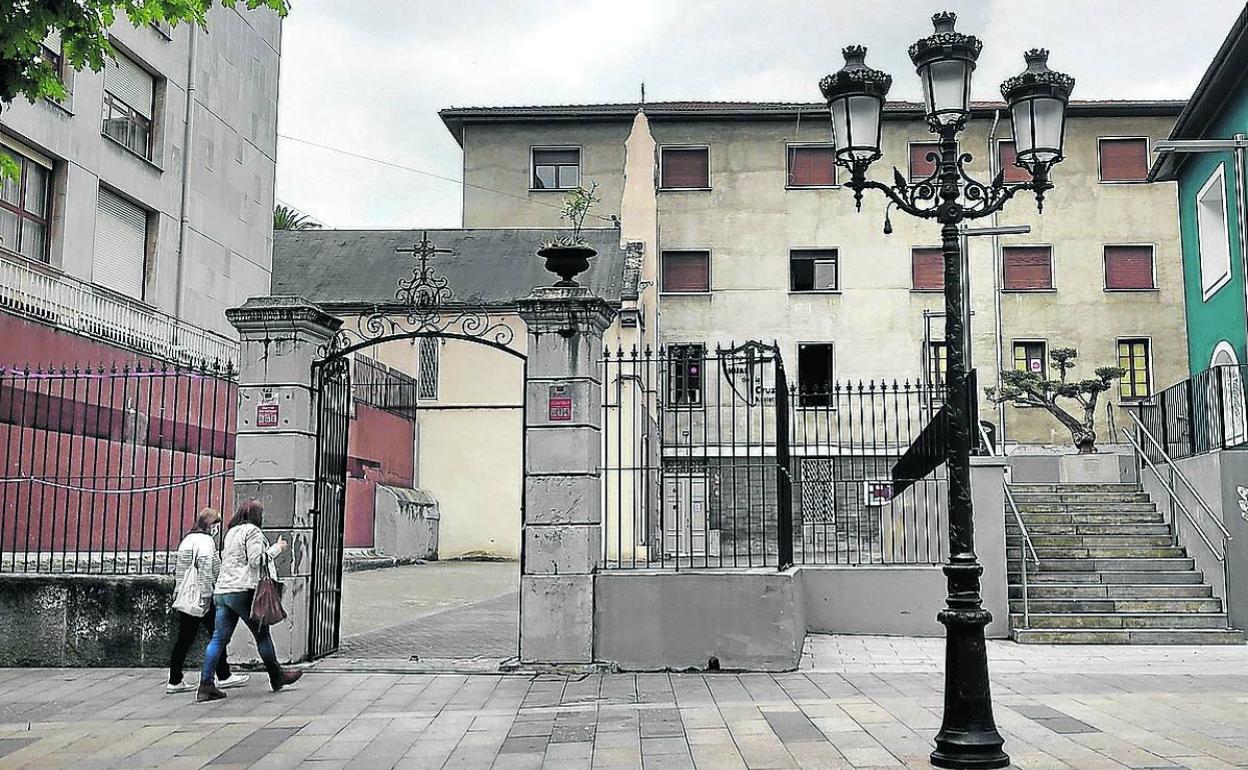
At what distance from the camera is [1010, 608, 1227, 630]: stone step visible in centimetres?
1367

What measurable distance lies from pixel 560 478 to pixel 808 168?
26048mm

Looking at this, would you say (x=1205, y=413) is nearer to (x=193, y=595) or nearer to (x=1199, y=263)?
(x=1199, y=263)

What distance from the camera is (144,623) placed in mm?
10867

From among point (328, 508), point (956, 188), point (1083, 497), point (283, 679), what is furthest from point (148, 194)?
point (956, 188)

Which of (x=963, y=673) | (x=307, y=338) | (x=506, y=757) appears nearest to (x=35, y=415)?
(x=307, y=338)

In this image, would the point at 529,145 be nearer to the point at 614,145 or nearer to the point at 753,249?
the point at 614,145

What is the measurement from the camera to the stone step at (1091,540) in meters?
15.6

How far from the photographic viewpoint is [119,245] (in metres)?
21.7

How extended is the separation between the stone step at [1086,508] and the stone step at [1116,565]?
173cm

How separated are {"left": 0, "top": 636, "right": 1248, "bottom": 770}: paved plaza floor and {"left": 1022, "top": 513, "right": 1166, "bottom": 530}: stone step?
5013 mm

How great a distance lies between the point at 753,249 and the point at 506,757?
28.4 m

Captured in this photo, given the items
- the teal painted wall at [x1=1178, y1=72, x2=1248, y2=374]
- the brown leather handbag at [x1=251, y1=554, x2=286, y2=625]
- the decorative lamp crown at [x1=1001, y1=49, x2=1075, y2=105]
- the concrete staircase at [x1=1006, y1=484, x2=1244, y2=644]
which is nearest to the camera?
the decorative lamp crown at [x1=1001, y1=49, x2=1075, y2=105]

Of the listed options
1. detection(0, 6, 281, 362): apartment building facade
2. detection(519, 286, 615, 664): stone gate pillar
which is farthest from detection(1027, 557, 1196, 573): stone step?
detection(0, 6, 281, 362): apartment building facade

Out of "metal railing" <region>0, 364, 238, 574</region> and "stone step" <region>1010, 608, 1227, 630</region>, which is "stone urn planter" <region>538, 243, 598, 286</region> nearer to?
"metal railing" <region>0, 364, 238, 574</region>
